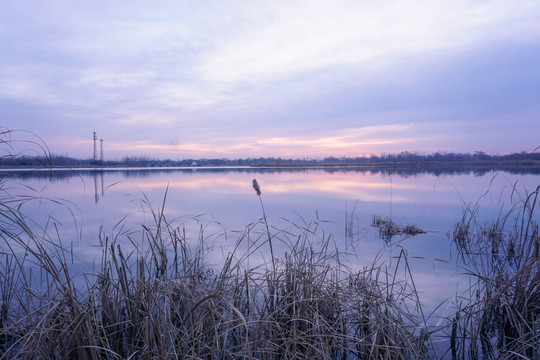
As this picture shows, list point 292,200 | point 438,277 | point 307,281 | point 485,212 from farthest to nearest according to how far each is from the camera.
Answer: point 292,200 → point 485,212 → point 438,277 → point 307,281

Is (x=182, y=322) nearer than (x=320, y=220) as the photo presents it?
Yes

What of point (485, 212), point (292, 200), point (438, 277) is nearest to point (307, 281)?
point (438, 277)

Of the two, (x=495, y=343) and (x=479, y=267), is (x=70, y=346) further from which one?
(x=479, y=267)

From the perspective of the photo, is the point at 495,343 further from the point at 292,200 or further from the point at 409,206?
the point at 292,200

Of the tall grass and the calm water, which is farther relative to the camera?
the calm water

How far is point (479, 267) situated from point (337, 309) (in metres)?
3.69

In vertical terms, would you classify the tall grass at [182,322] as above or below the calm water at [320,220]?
above

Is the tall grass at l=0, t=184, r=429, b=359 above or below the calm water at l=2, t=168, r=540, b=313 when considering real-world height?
above

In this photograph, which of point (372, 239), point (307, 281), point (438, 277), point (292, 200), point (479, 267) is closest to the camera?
point (307, 281)

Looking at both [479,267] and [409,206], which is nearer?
[479,267]

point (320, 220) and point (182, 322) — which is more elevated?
point (320, 220)

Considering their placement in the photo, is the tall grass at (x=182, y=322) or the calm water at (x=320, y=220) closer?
the tall grass at (x=182, y=322)

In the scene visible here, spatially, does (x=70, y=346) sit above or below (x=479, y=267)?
above

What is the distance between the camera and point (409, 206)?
13.6 meters
